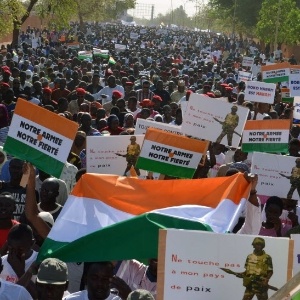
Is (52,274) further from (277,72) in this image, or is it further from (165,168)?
(277,72)

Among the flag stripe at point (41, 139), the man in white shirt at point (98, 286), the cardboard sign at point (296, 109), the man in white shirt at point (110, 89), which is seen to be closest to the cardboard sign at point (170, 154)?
the flag stripe at point (41, 139)

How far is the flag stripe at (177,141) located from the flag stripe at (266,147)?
2059 mm

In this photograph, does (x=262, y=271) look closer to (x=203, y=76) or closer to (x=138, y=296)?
(x=138, y=296)

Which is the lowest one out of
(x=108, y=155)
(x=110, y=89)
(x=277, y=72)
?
(x=110, y=89)

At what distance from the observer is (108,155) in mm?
9055

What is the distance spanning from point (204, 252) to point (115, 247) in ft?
3.60

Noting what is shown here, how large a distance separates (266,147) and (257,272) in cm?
605

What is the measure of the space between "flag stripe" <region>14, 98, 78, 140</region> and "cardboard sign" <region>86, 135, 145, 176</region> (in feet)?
3.92

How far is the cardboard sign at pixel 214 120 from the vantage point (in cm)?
1016

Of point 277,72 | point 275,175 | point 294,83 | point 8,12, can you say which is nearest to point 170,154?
point 275,175

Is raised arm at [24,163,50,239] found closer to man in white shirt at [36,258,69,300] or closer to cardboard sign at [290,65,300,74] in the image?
man in white shirt at [36,258,69,300]

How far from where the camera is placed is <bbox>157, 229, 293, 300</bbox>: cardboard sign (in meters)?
4.86

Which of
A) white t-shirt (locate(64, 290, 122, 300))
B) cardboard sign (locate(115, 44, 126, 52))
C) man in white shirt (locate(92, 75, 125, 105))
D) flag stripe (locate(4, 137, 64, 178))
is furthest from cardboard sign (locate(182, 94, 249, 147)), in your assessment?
cardboard sign (locate(115, 44, 126, 52))

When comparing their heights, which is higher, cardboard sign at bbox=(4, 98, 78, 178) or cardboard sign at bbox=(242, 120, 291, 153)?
cardboard sign at bbox=(4, 98, 78, 178)
